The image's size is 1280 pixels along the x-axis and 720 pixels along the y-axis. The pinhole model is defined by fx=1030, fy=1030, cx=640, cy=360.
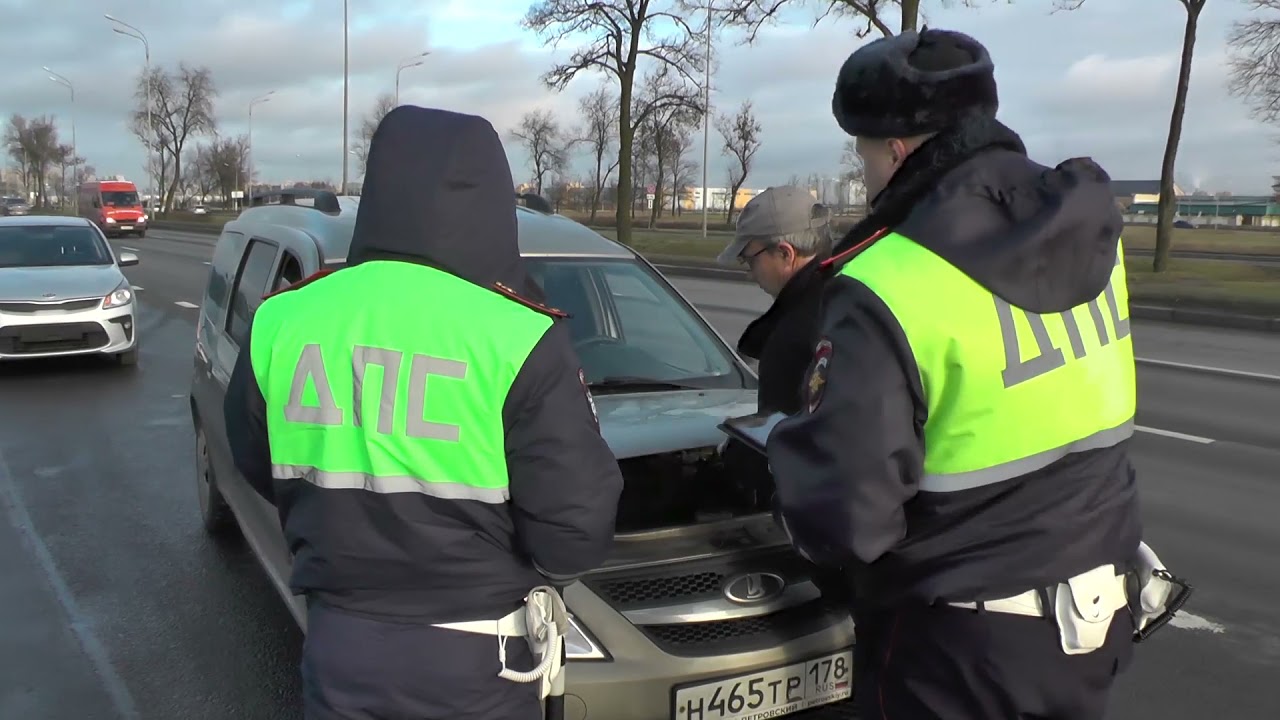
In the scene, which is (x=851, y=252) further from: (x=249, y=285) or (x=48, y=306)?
(x=48, y=306)

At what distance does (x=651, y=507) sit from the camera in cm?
331

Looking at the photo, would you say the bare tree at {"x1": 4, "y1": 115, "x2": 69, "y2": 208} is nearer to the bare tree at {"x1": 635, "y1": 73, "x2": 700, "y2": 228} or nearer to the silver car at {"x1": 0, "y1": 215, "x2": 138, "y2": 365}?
the bare tree at {"x1": 635, "y1": 73, "x2": 700, "y2": 228}

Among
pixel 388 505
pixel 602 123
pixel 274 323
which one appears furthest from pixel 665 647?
pixel 602 123

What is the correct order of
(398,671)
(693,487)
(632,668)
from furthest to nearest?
1. (693,487)
2. (632,668)
3. (398,671)

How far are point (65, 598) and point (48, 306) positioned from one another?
21.2ft

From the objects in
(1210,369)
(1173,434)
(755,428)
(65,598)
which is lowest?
(65,598)

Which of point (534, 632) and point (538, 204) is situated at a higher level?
point (538, 204)

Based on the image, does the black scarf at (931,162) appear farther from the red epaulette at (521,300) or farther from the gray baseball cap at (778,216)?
the gray baseball cap at (778,216)

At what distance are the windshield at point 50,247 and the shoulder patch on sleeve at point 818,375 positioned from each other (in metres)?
11.4

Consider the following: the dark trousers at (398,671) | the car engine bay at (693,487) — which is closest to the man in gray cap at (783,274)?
the car engine bay at (693,487)

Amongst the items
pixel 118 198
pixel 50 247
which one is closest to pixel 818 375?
pixel 50 247

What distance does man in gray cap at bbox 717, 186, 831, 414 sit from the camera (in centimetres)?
300

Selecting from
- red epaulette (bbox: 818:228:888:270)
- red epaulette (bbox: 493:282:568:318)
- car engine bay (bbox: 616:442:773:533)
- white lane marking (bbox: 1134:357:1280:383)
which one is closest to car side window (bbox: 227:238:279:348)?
car engine bay (bbox: 616:442:773:533)

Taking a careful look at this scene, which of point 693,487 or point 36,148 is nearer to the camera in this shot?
point 693,487
